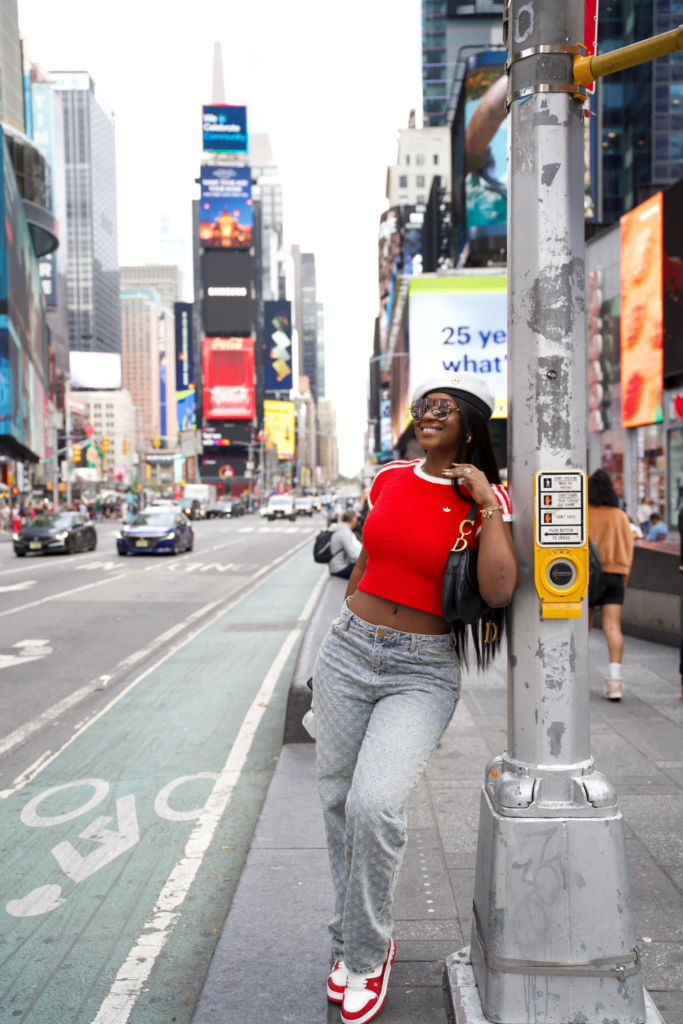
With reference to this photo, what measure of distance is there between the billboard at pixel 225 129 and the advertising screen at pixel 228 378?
39325 mm

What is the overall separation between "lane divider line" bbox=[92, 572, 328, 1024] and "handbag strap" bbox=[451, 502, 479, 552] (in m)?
1.89

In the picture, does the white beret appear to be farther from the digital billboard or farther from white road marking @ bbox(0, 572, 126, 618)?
the digital billboard

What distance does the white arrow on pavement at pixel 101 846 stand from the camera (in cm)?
418

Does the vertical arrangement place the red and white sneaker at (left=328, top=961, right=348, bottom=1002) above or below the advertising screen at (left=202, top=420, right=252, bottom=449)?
below

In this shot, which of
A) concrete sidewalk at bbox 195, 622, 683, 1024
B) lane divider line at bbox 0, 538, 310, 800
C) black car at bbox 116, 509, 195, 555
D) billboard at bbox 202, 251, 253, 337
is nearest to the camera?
concrete sidewalk at bbox 195, 622, 683, 1024

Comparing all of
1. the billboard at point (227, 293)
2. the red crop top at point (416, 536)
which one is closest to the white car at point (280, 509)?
the red crop top at point (416, 536)

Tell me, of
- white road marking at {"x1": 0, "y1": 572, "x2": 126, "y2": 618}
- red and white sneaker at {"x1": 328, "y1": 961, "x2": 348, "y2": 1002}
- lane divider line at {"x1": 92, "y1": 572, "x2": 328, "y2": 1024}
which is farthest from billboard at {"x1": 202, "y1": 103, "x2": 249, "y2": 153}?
red and white sneaker at {"x1": 328, "y1": 961, "x2": 348, "y2": 1002}

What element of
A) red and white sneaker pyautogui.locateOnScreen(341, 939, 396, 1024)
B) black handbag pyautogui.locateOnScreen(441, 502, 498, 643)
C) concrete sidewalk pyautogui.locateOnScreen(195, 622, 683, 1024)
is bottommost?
concrete sidewalk pyautogui.locateOnScreen(195, 622, 683, 1024)

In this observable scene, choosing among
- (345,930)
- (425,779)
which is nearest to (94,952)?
(345,930)

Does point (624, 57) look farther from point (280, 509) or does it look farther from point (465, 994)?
point (280, 509)

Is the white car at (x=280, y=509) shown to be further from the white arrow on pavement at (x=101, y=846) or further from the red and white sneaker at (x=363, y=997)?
the red and white sneaker at (x=363, y=997)

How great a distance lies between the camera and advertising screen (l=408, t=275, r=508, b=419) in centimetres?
2034

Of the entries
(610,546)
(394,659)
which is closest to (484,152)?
(610,546)

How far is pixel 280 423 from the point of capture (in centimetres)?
18662
